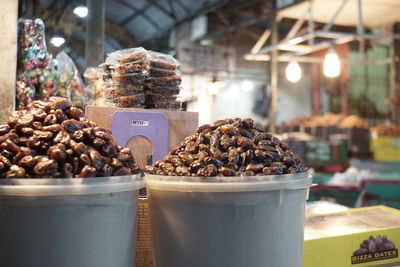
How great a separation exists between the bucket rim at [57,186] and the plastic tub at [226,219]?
0.23 meters

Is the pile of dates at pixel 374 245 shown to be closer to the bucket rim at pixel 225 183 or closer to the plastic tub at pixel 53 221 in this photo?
the bucket rim at pixel 225 183

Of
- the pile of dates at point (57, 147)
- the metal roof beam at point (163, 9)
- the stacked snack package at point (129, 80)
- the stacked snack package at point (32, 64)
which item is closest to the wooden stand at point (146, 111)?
the stacked snack package at point (129, 80)

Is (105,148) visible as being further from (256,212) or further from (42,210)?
(256,212)

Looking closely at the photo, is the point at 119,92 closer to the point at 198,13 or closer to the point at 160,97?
the point at 160,97

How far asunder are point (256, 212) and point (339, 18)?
9.53 metres

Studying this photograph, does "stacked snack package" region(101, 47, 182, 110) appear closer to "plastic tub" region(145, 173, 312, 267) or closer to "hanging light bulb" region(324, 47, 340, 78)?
"plastic tub" region(145, 173, 312, 267)

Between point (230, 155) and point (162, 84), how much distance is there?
2.34 ft

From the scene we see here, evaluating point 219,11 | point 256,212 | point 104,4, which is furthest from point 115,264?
point 219,11

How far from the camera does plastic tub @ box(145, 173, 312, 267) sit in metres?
1.27

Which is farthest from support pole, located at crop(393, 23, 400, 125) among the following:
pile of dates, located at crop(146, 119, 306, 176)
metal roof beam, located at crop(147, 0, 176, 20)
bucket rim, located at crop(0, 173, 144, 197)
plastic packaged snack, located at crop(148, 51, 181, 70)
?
bucket rim, located at crop(0, 173, 144, 197)

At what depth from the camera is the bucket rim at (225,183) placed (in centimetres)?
126

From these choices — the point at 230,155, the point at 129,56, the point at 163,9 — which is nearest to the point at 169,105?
the point at 129,56

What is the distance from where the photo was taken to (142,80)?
1.93 metres

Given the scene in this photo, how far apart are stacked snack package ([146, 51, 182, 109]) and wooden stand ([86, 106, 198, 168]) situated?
10cm
